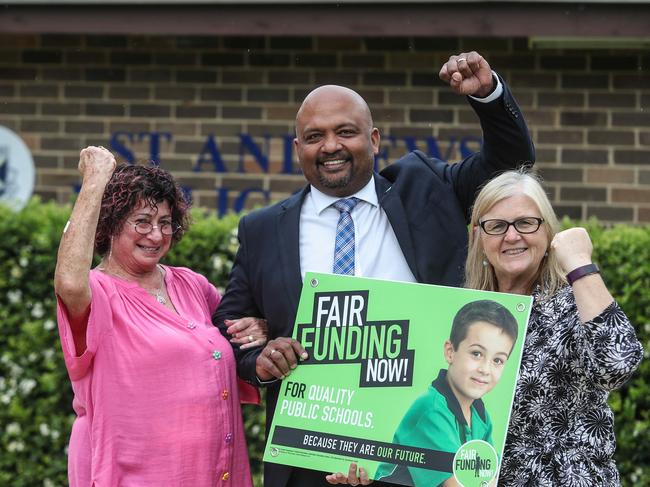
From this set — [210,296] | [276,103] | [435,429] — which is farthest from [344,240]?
[276,103]

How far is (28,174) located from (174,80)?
4.13ft

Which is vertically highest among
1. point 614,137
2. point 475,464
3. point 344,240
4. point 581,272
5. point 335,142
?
point 614,137

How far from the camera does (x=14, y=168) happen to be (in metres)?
7.45

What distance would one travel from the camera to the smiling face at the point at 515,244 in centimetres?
341

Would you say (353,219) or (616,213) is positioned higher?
(616,213)

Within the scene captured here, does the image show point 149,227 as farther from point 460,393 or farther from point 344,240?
point 460,393

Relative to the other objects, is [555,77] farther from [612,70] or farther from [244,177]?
[244,177]

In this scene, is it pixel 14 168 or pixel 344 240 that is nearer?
pixel 344 240

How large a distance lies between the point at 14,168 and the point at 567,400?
5.28 meters

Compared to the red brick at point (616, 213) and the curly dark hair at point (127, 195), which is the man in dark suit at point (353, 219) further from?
the red brick at point (616, 213)

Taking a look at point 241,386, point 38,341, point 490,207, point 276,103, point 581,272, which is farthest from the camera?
point 276,103

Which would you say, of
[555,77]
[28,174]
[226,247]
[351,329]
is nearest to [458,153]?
[555,77]

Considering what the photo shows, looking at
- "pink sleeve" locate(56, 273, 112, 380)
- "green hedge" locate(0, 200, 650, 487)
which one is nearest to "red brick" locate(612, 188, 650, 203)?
"green hedge" locate(0, 200, 650, 487)

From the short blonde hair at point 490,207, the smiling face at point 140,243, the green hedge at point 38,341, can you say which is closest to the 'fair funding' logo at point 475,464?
the short blonde hair at point 490,207
